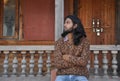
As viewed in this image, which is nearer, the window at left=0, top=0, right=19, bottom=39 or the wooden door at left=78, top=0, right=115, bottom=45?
the wooden door at left=78, top=0, right=115, bottom=45

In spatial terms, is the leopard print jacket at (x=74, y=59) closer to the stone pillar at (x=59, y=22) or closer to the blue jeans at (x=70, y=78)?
the blue jeans at (x=70, y=78)

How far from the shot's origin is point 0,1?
379 inches

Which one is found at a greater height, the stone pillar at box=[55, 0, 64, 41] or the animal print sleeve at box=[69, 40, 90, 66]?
the stone pillar at box=[55, 0, 64, 41]

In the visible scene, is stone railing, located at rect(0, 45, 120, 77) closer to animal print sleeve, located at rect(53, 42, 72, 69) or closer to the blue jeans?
animal print sleeve, located at rect(53, 42, 72, 69)

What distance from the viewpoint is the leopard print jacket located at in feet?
13.6

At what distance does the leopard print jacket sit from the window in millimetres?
5451

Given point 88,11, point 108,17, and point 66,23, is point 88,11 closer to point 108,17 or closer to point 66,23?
point 108,17

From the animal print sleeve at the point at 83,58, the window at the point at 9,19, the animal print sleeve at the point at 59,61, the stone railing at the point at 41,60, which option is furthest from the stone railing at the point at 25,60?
the animal print sleeve at the point at 83,58

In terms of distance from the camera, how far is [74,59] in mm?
4129

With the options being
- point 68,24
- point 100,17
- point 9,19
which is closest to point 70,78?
point 68,24

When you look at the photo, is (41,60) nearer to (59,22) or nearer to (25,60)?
(25,60)

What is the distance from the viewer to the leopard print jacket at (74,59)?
4.14 metres

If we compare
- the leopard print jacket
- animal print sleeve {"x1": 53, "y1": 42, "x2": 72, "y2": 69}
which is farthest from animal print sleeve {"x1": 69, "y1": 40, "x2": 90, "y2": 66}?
animal print sleeve {"x1": 53, "y1": 42, "x2": 72, "y2": 69}

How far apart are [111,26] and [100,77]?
237 cm
